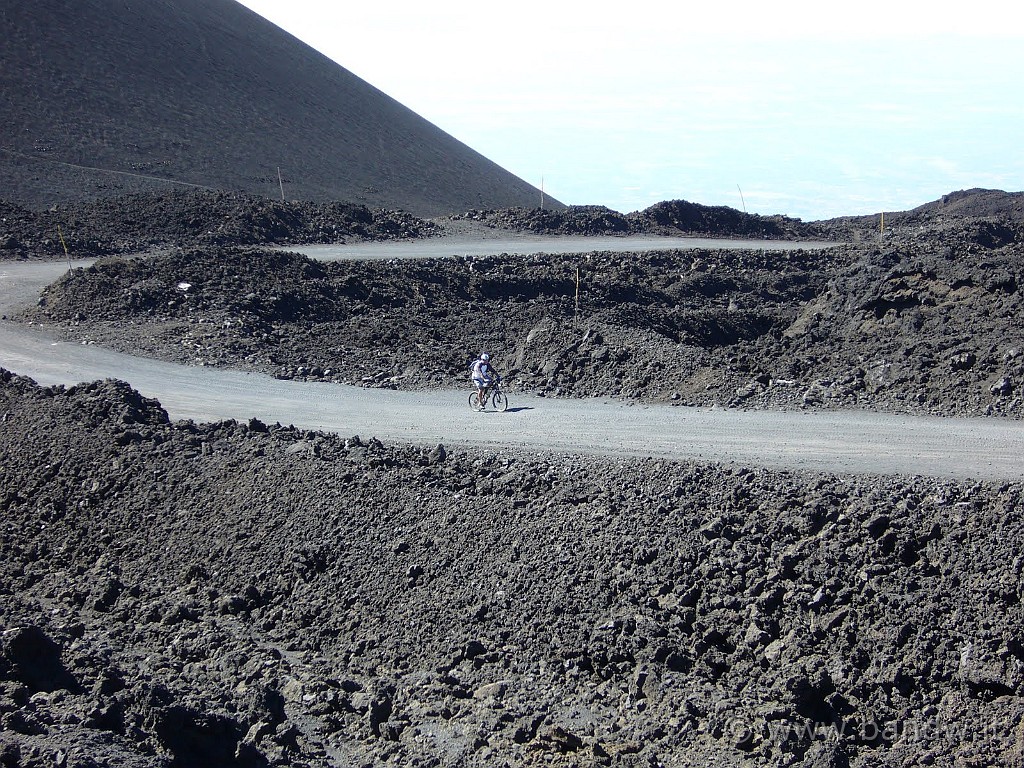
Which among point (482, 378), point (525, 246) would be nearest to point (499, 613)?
point (482, 378)

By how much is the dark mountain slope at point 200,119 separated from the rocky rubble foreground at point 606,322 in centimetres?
1992

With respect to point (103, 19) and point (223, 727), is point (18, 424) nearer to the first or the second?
point (223, 727)

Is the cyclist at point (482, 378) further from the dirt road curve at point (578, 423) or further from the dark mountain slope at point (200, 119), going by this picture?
the dark mountain slope at point (200, 119)

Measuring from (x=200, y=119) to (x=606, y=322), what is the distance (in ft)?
131

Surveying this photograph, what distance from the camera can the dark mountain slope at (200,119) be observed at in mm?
45375

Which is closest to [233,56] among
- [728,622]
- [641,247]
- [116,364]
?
[641,247]

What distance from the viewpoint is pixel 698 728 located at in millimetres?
8773

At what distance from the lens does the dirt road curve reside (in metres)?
12.7

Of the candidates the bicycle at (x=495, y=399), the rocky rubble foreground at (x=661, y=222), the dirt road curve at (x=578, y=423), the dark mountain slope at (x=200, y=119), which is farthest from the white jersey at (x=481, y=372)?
the dark mountain slope at (x=200, y=119)

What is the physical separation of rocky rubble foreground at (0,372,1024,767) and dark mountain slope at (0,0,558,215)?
31.7m

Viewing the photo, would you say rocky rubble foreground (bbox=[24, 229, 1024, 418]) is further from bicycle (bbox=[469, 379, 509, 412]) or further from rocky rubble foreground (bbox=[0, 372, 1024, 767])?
rocky rubble foreground (bbox=[0, 372, 1024, 767])

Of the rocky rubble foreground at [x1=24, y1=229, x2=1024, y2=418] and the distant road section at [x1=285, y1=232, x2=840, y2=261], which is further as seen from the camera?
the distant road section at [x1=285, y1=232, x2=840, y2=261]

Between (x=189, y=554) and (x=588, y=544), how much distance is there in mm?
5342

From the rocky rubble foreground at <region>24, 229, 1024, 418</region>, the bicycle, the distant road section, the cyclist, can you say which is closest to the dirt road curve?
the bicycle
